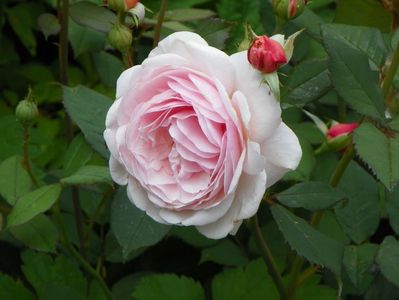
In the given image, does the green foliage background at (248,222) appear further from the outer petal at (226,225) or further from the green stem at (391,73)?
the outer petal at (226,225)

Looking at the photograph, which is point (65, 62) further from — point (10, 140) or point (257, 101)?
point (257, 101)

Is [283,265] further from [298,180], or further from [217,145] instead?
[217,145]

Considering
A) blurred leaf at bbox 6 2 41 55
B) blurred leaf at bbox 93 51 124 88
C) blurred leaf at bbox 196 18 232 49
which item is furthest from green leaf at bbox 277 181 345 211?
blurred leaf at bbox 6 2 41 55

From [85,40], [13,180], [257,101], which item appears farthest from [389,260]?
[85,40]

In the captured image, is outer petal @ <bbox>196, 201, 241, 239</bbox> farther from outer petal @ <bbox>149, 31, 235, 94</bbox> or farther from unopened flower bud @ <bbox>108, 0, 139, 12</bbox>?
unopened flower bud @ <bbox>108, 0, 139, 12</bbox>

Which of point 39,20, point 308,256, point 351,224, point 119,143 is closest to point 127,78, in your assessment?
point 119,143

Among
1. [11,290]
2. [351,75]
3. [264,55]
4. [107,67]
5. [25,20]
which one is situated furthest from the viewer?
[25,20]
